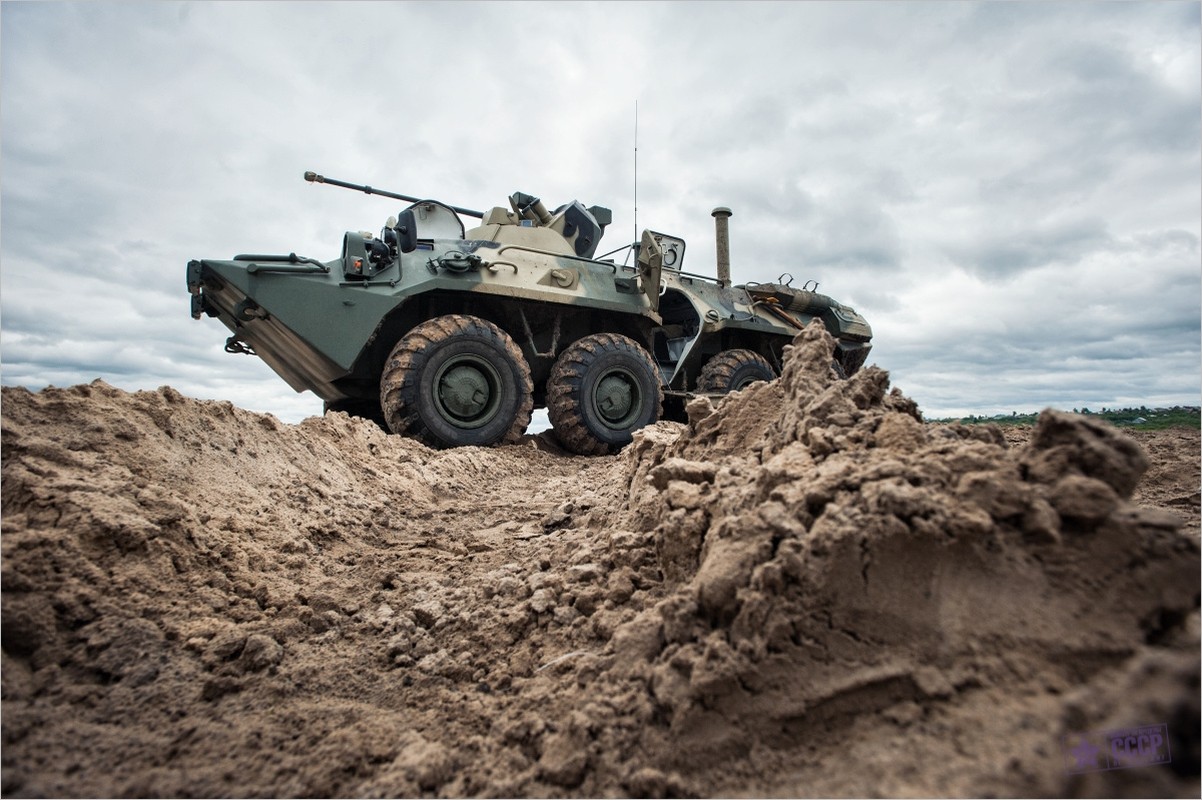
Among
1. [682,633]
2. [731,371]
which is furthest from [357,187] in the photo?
[682,633]

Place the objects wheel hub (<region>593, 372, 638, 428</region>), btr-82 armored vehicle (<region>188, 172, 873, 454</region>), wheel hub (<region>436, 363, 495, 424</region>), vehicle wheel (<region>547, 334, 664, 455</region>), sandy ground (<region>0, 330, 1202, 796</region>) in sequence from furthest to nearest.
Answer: wheel hub (<region>593, 372, 638, 428</region>), vehicle wheel (<region>547, 334, 664, 455</region>), wheel hub (<region>436, 363, 495, 424</region>), btr-82 armored vehicle (<region>188, 172, 873, 454</region>), sandy ground (<region>0, 330, 1202, 796</region>)

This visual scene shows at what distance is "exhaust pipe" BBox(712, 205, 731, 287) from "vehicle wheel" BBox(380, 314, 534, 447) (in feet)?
16.9

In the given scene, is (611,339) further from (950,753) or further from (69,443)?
(950,753)

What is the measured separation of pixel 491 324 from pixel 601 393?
5.63 feet

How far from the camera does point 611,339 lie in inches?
328

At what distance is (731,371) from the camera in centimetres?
968

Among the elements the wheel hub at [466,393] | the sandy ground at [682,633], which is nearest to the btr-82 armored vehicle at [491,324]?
the wheel hub at [466,393]

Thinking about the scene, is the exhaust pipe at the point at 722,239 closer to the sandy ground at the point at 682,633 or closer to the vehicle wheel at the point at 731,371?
the vehicle wheel at the point at 731,371

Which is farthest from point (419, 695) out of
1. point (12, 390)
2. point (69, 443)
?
point (12, 390)

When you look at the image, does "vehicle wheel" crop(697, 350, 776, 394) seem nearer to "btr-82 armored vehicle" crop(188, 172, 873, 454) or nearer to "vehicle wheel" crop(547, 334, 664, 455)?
"btr-82 armored vehicle" crop(188, 172, 873, 454)

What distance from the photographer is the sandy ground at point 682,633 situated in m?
1.22

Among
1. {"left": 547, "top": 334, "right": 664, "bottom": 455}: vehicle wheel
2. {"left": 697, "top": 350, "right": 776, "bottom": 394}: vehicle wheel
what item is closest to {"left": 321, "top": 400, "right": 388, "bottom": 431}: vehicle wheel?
{"left": 547, "top": 334, "right": 664, "bottom": 455}: vehicle wheel

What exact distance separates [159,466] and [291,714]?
1762mm

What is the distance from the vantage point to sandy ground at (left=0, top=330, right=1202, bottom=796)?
1216 mm
